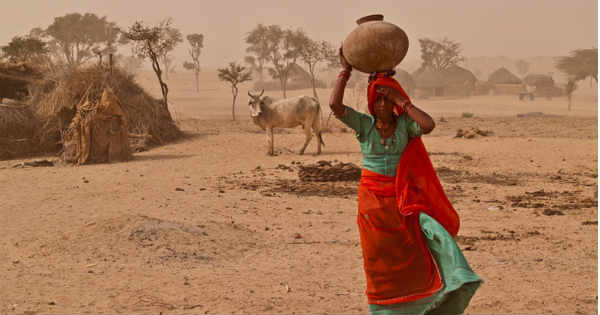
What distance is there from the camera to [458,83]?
4816cm

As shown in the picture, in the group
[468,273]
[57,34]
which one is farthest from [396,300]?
[57,34]

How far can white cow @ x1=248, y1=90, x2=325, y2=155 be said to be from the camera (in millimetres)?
13109

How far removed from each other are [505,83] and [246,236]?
46.7 meters

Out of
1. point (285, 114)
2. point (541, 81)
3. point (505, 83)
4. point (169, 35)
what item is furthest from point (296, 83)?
point (285, 114)

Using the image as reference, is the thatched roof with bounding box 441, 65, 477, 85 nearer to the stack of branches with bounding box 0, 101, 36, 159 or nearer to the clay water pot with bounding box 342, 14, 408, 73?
the stack of branches with bounding box 0, 101, 36, 159

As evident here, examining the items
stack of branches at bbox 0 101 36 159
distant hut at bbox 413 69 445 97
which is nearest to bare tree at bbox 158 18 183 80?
stack of branches at bbox 0 101 36 159

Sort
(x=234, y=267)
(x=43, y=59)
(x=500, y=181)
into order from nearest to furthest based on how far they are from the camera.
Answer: (x=234, y=267)
(x=500, y=181)
(x=43, y=59)

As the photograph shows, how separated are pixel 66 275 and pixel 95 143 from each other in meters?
7.30

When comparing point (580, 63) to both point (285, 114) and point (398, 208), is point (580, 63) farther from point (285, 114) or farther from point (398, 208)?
point (398, 208)

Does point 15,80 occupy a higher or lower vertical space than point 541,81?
lower

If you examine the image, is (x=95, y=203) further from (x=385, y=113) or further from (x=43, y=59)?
(x=43, y=59)

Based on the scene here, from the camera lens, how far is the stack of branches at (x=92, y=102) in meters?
13.5

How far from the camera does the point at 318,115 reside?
13.4 meters

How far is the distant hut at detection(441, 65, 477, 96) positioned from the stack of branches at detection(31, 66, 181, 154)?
115 ft
